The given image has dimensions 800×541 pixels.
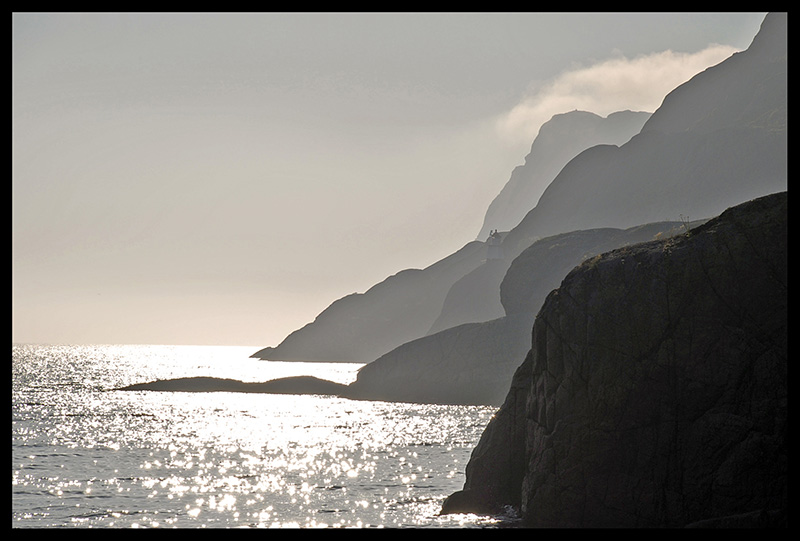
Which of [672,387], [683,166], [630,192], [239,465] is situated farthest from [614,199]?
[672,387]

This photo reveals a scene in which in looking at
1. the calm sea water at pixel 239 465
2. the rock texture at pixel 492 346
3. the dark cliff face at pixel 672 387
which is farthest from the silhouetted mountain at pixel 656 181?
the dark cliff face at pixel 672 387

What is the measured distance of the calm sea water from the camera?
30688 millimetres

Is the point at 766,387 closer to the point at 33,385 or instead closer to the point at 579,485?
the point at 579,485

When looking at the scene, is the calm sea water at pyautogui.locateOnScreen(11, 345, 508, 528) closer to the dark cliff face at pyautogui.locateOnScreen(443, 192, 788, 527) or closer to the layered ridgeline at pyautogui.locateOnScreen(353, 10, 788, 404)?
the dark cliff face at pyautogui.locateOnScreen(443, 192, 788, 527)

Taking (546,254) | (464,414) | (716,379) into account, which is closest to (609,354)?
(716,379)

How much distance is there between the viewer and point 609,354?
81.0ft

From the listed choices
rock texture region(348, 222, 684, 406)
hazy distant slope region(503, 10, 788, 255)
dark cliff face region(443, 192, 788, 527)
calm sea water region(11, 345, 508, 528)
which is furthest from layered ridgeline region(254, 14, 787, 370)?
dark cliff face region(443, 192, 788, 527)

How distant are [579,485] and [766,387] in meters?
6.52

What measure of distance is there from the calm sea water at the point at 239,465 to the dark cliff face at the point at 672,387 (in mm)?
4673

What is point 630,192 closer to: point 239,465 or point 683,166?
point 683,166

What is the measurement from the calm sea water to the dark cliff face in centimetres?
467

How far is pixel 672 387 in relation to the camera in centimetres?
2331

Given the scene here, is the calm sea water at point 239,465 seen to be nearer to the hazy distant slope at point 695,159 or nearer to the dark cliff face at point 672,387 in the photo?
the dark cliff face at point 672,387
